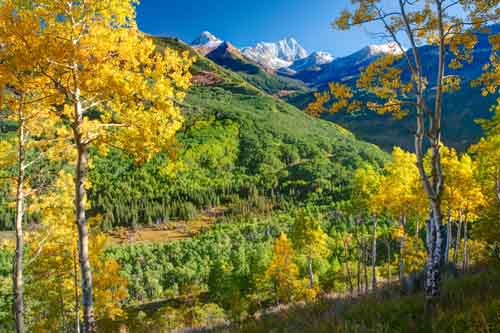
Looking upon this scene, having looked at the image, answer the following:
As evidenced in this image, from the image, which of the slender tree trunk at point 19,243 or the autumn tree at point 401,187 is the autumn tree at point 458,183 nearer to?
the autumn tree at point 401,187

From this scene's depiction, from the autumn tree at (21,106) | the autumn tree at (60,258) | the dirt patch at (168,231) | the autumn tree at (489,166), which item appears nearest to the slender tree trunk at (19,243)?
the autumn tree at (21,106)

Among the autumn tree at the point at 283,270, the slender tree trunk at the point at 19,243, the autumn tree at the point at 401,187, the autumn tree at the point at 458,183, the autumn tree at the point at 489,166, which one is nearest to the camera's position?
the slender tree trunk at the point at 19,243

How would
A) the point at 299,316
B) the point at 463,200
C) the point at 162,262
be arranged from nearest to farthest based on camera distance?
the point at 299,316 < the point at 463,200 < the point at 162,262

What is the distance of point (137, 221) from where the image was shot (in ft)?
462

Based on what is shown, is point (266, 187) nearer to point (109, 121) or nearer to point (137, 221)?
point (137, 221)

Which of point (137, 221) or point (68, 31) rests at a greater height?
point (68, 31)

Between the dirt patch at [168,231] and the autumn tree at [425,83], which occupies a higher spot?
the autumn tree at [425,83]

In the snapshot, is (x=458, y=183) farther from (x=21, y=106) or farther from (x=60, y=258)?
(x=60, y=258)

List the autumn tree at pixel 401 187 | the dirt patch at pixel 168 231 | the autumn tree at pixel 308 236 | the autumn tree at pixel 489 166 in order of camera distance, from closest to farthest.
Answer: the autumn tree at pixel 489 166 < the autumn tree at pixel 401 187 < the autumn tree at pixel 308 236 < the dirt patch at pixel 168 231

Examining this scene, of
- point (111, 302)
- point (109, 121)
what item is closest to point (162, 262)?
point (111, 302)

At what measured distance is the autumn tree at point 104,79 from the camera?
6648mm

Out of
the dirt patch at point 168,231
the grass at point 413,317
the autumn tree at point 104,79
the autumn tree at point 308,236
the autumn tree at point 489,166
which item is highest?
the autumn tree at point 104,79

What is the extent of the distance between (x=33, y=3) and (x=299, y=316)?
858 cm

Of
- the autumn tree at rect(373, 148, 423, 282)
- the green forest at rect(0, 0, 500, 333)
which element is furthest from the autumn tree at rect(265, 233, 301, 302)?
the autumn tree at rect(373, 148, 423, 282)
